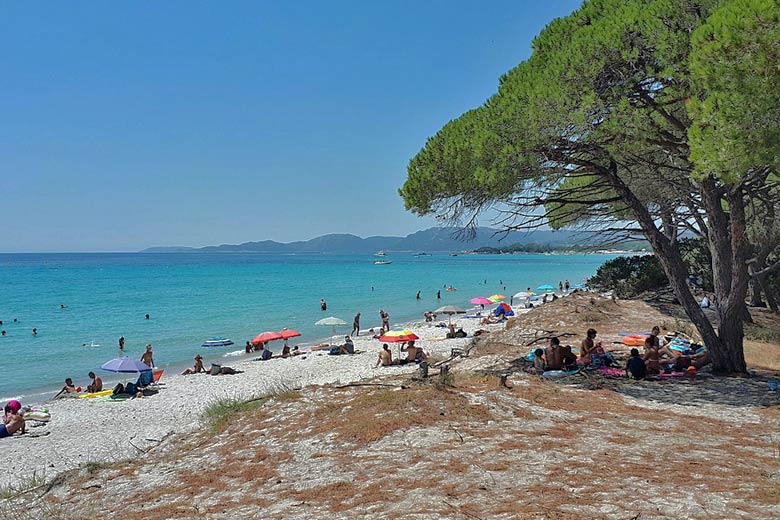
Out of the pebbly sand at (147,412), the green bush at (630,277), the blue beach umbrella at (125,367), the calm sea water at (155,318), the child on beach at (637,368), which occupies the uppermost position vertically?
the green bush at (630,277)

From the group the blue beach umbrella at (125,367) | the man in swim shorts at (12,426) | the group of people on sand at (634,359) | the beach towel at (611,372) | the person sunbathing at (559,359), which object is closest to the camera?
the group of people on sand at (634,359)

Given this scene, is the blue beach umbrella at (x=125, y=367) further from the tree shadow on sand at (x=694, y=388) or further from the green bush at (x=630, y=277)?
the green bush at (x=630, y=277)

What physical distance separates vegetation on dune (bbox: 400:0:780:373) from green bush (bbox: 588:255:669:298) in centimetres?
1787

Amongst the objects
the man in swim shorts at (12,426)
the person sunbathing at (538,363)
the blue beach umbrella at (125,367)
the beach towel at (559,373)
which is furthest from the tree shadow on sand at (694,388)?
the blue beach umbrella at (125,367)

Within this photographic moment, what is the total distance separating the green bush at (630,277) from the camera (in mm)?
27219

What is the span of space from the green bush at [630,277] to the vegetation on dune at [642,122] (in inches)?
703

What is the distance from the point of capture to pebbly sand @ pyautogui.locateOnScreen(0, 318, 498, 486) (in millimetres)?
10992

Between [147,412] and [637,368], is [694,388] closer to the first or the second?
[637,368]

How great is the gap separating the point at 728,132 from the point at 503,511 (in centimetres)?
590

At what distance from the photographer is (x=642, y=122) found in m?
8.47

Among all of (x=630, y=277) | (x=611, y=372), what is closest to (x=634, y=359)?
(x=611, y=372)

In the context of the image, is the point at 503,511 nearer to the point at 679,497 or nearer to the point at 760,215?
the point at 679,497

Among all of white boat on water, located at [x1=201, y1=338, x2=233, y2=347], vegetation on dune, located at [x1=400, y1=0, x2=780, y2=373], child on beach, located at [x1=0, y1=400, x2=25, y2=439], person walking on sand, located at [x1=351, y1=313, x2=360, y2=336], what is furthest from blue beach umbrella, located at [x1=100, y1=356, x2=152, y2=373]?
person walking on sand, located at [x1=351, y1=313, x2=360, y2=336]

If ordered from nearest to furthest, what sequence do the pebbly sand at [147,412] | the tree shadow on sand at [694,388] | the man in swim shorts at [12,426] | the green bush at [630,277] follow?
the tree shadow on sand at [694,388], the pebbly sand at [147,412], the man in swim shorts at [12,426], the green bush at [630,277]
